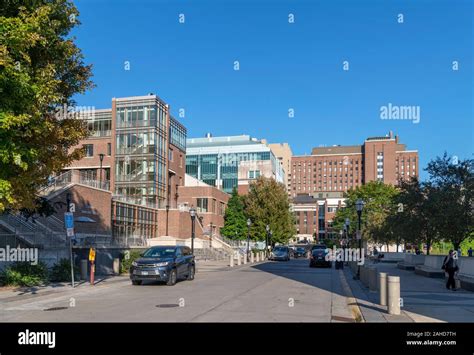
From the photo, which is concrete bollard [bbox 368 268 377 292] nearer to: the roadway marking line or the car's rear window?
the roadway marking line

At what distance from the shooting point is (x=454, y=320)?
11.7 meters

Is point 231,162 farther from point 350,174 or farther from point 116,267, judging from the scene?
point 350,174

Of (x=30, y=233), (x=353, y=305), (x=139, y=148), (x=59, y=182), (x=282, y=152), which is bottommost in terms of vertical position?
(x=353, y=305)

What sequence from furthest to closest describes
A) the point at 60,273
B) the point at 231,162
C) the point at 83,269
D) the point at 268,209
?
the point at 231,162 < the point at 268,209 < the point at 83,269 < the point at 60,273

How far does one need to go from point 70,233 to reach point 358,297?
1073 cm

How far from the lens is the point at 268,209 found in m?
66.6

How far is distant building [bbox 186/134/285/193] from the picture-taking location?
107 metres

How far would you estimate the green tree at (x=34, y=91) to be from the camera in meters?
13.1

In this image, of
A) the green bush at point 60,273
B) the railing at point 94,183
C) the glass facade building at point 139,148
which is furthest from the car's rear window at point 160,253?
the glass facade building at point 139,148

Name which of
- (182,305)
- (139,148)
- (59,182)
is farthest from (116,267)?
(139,148)

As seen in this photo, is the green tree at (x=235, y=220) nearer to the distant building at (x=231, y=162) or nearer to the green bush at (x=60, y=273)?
the distant building at (x=231, y=162)

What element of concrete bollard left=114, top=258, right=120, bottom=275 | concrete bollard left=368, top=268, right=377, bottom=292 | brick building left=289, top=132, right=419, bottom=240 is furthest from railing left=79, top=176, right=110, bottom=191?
brick building left=289, top=132, right=419, bottom=240

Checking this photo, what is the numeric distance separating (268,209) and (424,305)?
170 ft

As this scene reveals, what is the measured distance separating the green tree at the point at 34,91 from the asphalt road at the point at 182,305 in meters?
3.27
